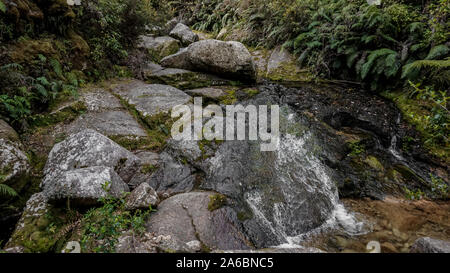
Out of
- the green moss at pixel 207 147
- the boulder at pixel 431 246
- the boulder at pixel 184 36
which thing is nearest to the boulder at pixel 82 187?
the green moss at pixel 207 147

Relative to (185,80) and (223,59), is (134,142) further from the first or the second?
(223,59)

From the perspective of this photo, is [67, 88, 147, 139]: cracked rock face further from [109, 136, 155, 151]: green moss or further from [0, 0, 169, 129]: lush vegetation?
[0, 0, 169, 129]: lush vegetation

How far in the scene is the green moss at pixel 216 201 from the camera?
9.72 feet

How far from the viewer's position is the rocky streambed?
259cm

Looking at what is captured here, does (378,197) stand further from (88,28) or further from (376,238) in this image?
(88,28)

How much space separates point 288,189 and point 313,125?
233 cm

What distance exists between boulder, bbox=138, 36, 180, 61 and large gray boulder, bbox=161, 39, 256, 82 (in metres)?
2.24

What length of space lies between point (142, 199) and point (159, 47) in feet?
27.4

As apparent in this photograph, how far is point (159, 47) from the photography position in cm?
930

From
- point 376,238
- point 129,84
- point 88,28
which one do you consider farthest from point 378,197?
point 88,28

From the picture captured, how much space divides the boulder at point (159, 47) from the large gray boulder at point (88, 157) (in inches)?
249

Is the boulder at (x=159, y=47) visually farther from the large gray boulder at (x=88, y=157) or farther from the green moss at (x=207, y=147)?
the large gray boulder at (x=88, y=157)

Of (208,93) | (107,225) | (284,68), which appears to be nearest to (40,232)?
(107,225)

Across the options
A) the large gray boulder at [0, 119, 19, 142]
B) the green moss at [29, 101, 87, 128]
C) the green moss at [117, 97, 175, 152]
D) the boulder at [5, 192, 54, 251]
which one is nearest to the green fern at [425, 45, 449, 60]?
the green moss at [117, 97, 175, 152]
